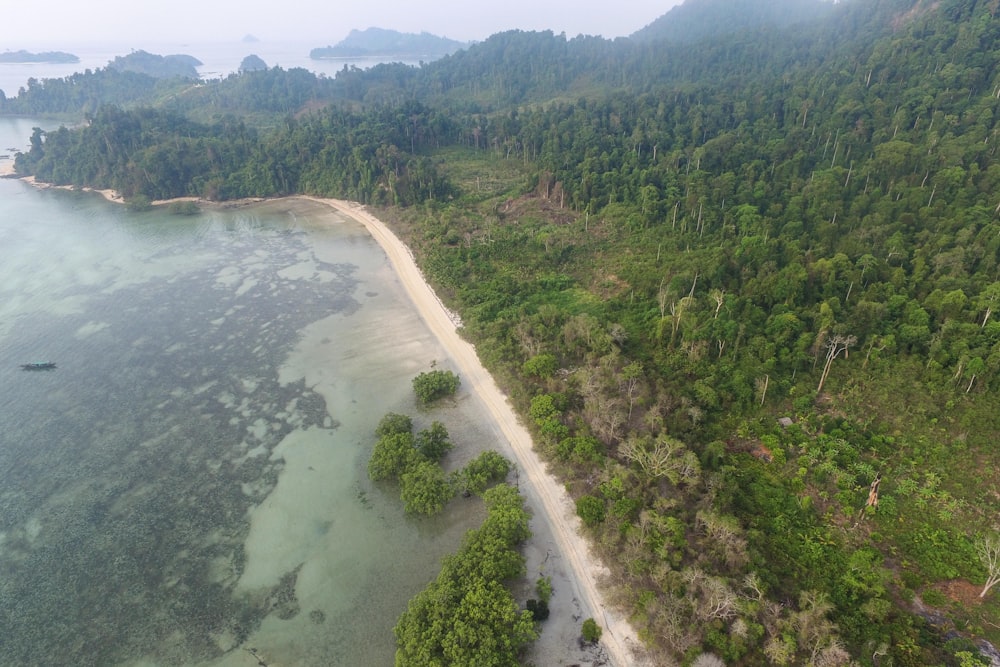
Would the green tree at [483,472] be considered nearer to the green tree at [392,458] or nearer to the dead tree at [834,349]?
the green tree at [392,458]

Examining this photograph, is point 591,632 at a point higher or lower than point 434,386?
lower

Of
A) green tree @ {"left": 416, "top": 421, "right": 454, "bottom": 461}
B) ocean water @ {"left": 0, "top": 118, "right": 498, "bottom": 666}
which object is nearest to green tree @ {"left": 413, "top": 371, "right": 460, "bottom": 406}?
ocean water @ {"left": 0, "top": 118, "right": 498, "bottom": 666}

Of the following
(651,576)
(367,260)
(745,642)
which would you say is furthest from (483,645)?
(367,260)

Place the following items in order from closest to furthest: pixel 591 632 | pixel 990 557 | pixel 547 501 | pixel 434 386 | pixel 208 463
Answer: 1. pixel 591 632
2. pixel 990 557
3. pixel 547 501
4. pixel 208 463
5. pixel 434 386

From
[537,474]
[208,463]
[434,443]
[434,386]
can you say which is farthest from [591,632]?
[208,463]

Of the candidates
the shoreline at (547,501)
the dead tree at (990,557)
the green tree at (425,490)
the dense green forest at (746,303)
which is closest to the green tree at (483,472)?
the green tree at (425,490)

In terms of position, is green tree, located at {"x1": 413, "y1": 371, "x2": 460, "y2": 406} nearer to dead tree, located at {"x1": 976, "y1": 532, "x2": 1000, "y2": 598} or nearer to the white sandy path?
the white sandy path

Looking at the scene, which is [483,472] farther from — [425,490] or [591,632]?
[591,632]
